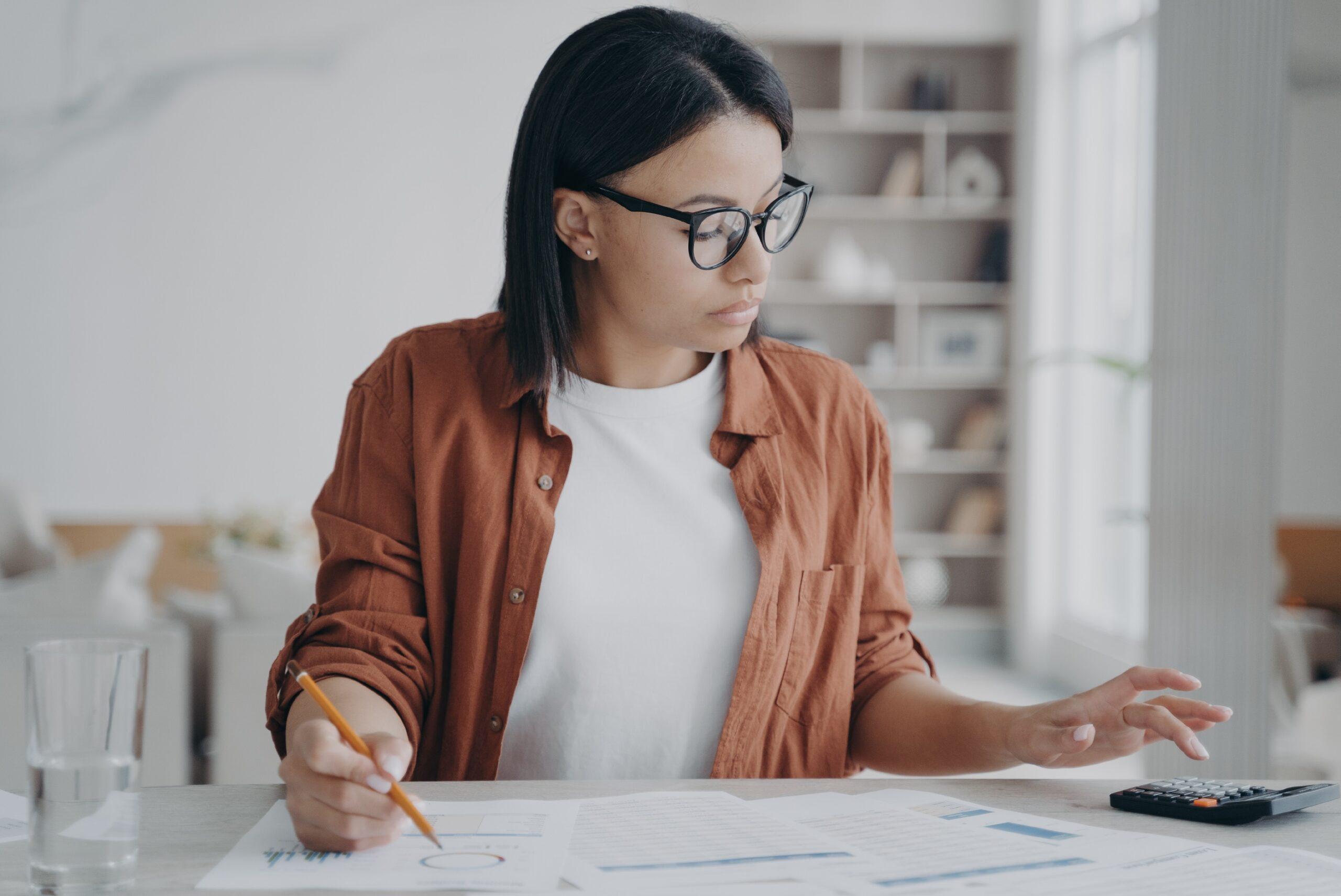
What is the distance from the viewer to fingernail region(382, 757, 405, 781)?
0.78 meters

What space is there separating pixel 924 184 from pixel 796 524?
4.60 metres

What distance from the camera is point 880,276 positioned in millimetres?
5539

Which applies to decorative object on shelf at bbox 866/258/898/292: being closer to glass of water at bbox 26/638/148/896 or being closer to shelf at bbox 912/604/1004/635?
shelf at bbox 912/604/1004/635

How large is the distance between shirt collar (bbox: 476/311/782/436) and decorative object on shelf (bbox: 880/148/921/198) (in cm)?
437

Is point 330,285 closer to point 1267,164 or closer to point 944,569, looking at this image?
point 944,569

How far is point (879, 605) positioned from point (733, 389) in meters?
0.28

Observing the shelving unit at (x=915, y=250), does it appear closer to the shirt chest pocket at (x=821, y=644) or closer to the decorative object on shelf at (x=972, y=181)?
the decorative object on shelf at (x=972, y=181)

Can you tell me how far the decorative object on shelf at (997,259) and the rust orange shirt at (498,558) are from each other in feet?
14.4

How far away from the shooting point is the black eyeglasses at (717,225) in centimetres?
114

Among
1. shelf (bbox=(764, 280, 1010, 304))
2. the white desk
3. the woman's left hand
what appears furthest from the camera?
shelf (bbox=(764, 280, 1010, 304))

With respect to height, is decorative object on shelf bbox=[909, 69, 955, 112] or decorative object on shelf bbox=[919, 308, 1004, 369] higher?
decorative object on shelf bbox=[909, 69, 955, 112]

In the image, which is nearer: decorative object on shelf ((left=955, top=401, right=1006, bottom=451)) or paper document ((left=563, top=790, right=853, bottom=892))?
paper document ((left=563, top=790, right=853, bottom=892))

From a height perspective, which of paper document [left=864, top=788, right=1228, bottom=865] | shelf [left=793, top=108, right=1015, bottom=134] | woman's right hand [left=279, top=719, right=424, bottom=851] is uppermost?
shelf [left=793, top=108, right=1015, bottom=134]

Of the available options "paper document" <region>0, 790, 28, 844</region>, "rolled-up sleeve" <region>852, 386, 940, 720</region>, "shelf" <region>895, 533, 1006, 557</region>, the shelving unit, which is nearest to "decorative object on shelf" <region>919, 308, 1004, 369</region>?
the shelving unit
